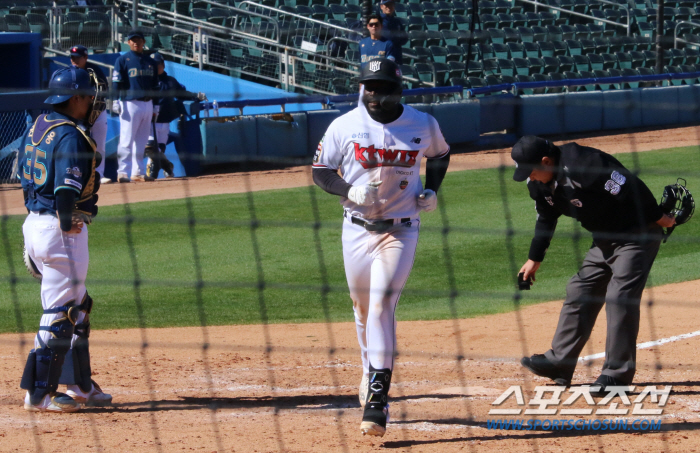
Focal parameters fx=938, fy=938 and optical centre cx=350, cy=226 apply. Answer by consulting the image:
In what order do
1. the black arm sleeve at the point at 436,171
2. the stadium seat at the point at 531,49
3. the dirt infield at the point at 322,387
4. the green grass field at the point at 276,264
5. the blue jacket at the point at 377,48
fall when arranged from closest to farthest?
the dirt infield at the point at 322,387
the black arm sleeve at the point at 436,171
the green grass field at the point at 276,264
the blue jacket at the point at 377,48
the stadium seat at the point at 531,49

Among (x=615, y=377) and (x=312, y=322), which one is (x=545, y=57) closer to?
(x=312, y=322)

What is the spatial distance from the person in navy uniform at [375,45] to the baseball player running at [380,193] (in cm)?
860

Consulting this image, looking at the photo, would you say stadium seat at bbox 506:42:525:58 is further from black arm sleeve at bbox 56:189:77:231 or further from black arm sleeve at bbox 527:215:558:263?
black arm sleeve at bbox 56:189:77:231

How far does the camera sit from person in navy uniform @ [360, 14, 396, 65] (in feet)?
42.9

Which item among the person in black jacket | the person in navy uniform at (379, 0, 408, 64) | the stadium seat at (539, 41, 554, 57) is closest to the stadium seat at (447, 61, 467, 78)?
the stadium seat at (539, 41, 554, 57)

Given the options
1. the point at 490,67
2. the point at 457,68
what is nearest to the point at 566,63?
the point at 490,67

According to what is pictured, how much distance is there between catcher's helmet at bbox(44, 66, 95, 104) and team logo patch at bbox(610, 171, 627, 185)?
280 centimetres

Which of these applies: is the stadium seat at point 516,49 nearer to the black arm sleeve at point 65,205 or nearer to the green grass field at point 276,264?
the green grass field at point 276,264

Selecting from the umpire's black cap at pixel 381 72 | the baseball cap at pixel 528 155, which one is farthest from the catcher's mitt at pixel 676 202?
the umpire's black cap at pixel 381 72

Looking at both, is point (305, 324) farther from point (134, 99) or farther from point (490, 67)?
point (490, 67)

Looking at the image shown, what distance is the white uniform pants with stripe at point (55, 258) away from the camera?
4.81 meters

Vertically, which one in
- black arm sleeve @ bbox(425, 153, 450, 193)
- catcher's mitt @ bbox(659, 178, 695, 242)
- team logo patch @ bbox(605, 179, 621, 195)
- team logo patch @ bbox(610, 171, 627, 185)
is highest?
black arm sleeve @ bbox(425, 153, 450, 193)

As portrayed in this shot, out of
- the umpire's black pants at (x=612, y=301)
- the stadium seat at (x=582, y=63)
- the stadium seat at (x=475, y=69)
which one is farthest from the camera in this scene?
the stadium seat at (x=582, y=63)

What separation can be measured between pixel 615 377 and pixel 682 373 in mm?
716
